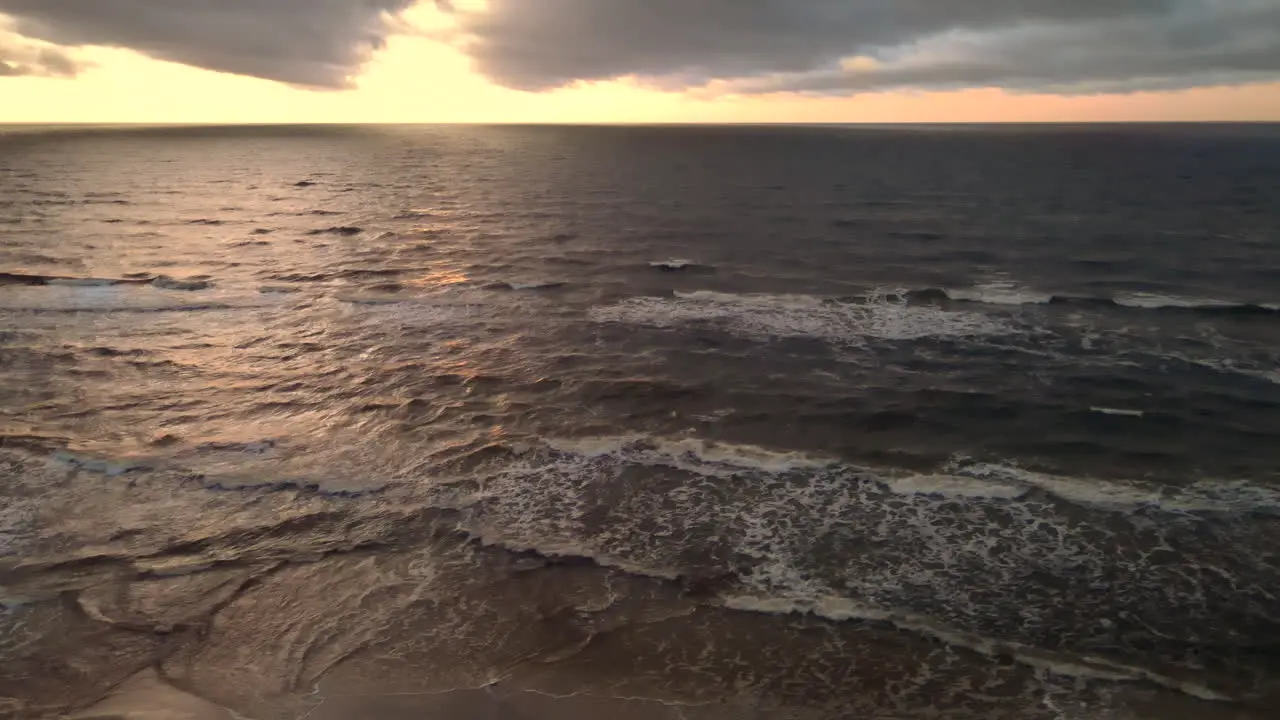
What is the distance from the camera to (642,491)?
1445cm

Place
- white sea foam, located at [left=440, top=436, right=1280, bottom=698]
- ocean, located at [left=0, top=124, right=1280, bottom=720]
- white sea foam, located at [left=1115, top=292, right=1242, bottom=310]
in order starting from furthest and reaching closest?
white sea foam, located at [left=1115, top=292, right=1242, bottom=310] → white sea foam, located at [left=440, top=436, right=1280, bottom=698] → ocean, located at [left=0, top=124, right=1280, bottom=720]

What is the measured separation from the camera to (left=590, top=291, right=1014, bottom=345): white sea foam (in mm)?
25125

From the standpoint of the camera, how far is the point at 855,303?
2889 centimetres

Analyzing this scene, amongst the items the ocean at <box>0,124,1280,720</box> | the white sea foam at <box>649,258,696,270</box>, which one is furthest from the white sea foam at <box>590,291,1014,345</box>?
the white sea foam at <box>649,258,696,270</box>

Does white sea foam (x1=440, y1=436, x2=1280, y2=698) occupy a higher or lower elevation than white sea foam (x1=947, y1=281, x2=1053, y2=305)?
lower

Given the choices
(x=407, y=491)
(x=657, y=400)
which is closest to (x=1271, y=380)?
(x=657, y=400)

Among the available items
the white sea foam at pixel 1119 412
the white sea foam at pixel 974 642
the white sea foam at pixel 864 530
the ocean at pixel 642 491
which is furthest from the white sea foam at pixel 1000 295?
the white sea foam at pixel 974 642

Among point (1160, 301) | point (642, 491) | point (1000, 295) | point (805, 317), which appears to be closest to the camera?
point (642, 491)

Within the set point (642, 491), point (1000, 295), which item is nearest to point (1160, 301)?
point (1000, 295)

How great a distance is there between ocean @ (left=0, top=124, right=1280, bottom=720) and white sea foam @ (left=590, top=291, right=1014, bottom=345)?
0.76 ft

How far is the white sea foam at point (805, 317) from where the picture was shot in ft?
82.4

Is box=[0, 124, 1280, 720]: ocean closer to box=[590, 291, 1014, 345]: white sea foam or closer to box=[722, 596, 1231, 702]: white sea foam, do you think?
box=[722, 596, 1231, 702]: white sea foam

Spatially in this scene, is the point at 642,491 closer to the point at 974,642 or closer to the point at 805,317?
the point at 974,642

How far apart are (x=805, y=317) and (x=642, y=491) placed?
48.1ft
